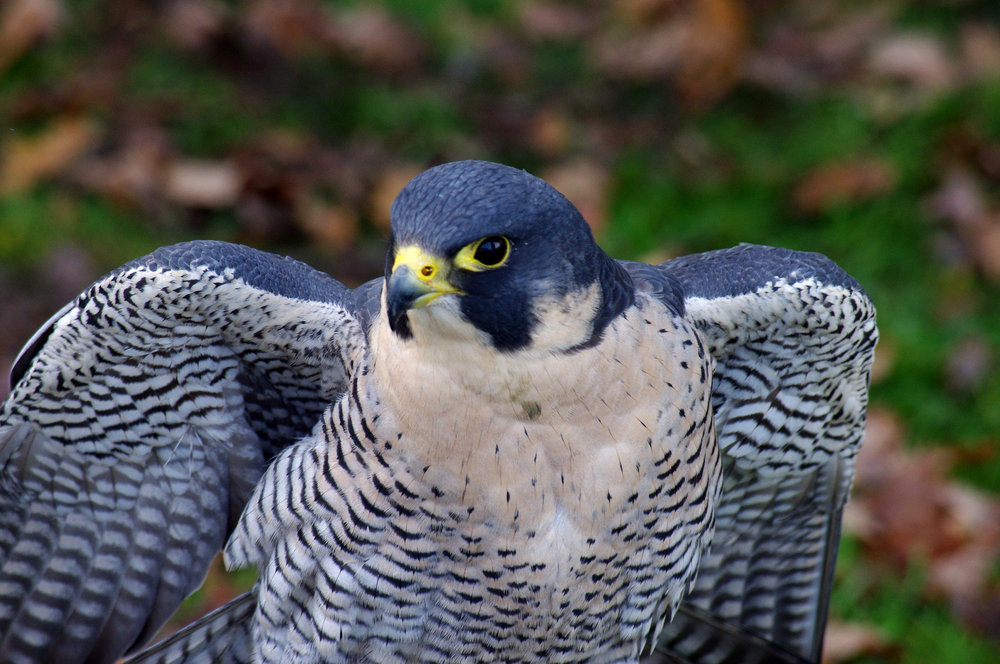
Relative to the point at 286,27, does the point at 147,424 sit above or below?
below

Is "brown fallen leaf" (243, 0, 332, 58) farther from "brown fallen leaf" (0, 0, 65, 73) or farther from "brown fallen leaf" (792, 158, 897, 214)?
"brown fallen leaf" (792, 158, 897, 214)

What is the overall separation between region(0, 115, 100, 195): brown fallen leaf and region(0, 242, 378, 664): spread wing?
110 inches

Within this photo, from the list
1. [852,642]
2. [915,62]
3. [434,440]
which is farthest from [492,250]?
[915,62]

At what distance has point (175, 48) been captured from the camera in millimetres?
6723

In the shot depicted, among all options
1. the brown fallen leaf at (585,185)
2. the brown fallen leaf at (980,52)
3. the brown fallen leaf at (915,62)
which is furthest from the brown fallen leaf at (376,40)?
the brown fallen leaf at (980,52)

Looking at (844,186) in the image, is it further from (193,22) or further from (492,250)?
(492,250)

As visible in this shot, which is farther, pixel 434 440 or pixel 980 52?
pixel 980 52

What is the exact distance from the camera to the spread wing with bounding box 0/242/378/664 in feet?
10.3

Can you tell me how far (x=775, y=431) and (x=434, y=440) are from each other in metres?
1.18

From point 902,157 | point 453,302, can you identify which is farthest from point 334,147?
point 453,302

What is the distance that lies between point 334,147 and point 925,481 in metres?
3.48

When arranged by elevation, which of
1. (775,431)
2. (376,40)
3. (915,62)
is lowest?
(775,431)

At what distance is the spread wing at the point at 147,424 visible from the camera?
10.3 ft

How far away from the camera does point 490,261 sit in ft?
8.77
